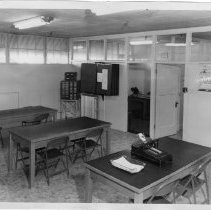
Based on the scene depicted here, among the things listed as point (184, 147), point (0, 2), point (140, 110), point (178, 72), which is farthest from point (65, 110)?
point (0, 2)

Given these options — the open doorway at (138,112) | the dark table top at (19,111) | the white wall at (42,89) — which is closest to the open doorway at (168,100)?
the open doorway at (138,112)

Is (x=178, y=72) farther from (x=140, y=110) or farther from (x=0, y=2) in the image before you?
(x=0, y=2)

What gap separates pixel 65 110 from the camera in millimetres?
9727

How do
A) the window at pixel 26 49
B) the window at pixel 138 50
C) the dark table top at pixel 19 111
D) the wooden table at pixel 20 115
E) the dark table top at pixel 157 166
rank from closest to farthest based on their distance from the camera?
the dark table top at pixel 157 166 < the wooden table at pixel 20 115 < the dark table top at pixel 19 111 < the window at pixel 138 50 < the window at pixel 26 49

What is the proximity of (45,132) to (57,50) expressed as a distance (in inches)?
214

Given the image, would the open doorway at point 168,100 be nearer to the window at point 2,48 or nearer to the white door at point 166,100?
the white door at point 166,100

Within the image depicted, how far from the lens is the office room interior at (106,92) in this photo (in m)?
4.17

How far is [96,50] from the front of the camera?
30.3 ft

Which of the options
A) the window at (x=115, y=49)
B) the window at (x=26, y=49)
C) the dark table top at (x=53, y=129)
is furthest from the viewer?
the window at (x=26, y=49)

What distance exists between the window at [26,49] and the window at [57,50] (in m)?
0.27

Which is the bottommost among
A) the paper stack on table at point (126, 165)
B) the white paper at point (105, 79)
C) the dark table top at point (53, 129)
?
the paper stack on table at point (126, 165)

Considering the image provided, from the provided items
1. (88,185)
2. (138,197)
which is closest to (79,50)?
(88,185)

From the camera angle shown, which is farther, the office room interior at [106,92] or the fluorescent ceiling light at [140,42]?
the fluorescent ceiling light at [140,42]

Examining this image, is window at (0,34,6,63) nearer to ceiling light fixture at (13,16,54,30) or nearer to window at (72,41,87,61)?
window at (72,41,87,61)
